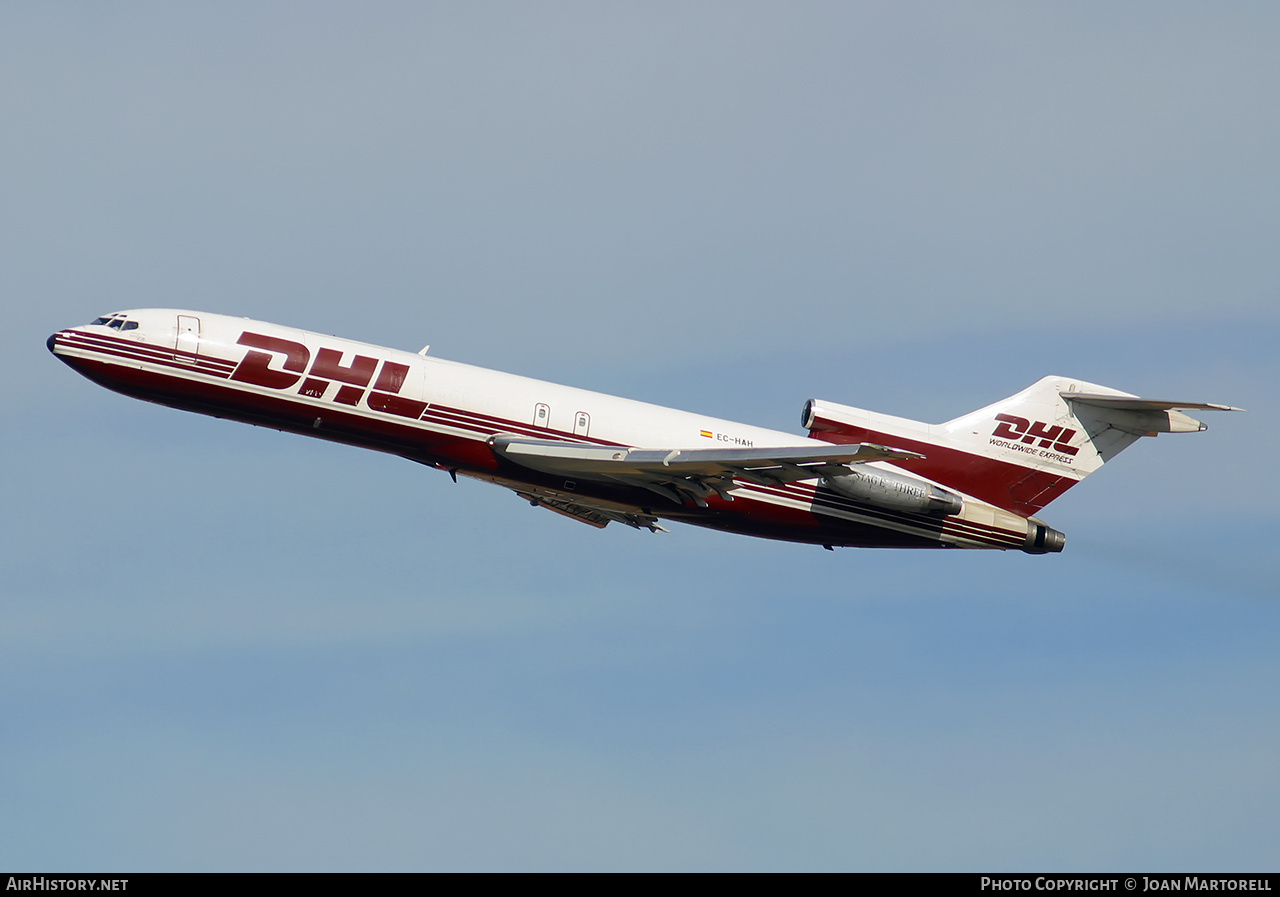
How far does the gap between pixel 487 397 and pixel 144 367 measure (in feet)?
28.6

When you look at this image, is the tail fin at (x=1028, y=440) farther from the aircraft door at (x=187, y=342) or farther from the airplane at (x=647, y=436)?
the aircraft door at (x=187, y=342)

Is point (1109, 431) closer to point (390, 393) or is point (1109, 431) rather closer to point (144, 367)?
point (390, 393)

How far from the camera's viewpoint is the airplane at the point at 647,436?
3966cm

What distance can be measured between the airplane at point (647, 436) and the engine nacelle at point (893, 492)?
6 cm

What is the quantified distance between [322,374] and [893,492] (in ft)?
50.6

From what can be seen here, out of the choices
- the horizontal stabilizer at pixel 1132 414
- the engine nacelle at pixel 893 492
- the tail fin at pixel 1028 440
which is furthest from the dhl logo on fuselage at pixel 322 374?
the horizontal stabilizer at pixel 1132 414

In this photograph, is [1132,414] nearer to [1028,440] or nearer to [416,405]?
[1028,440]
